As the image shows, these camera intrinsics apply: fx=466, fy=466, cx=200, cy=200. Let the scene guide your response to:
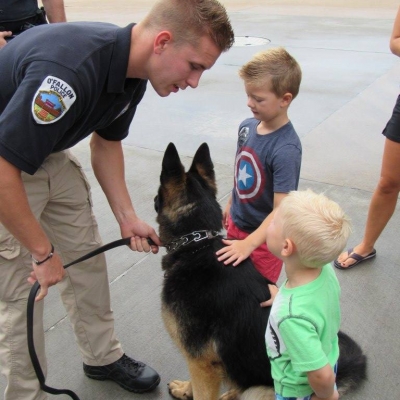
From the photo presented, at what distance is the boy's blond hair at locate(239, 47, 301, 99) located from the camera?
2475 mm

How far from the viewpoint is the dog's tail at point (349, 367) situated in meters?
2.30

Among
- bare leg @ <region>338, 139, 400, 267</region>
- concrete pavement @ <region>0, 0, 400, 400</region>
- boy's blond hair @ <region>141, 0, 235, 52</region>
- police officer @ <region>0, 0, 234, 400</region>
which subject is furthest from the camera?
bare leg @ <region>338, 139, 400, 267</region>

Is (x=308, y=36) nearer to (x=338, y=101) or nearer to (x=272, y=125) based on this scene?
(x=338, y=101)

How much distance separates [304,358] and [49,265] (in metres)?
1.10

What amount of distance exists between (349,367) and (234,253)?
82 centimetres

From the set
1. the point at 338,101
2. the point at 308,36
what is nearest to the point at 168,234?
the point at 338,101

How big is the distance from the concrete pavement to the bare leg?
0.14 meters

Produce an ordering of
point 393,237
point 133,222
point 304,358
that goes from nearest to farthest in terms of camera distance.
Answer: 1. point 304,358
2. point 133,222
3. point 393,237

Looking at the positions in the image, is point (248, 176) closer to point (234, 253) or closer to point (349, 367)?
point (234, 253)

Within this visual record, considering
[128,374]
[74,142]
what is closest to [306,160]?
[128,374]

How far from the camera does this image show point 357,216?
4.16 m

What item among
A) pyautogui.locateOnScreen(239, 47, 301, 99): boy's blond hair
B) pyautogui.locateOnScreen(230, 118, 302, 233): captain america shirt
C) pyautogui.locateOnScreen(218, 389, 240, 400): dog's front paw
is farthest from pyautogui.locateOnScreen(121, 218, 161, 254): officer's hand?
pyautogui.locateOnScreen(239, 47, 301, 99): boy's blond hair

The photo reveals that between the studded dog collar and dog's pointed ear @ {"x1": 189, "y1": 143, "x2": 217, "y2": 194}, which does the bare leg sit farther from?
the studded dog collar

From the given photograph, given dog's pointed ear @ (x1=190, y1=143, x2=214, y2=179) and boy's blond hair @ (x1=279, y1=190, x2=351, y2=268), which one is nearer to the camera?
boy's blond hair @ (x1=279, y1=190, x2=351, y2=268)
